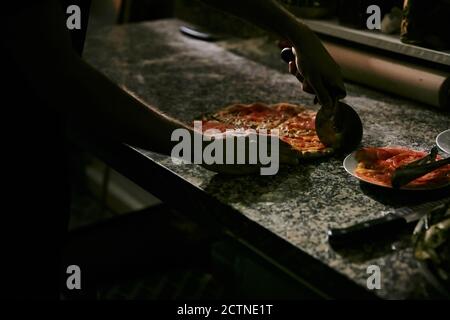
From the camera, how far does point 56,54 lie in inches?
49.8

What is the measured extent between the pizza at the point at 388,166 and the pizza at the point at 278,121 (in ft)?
0.40

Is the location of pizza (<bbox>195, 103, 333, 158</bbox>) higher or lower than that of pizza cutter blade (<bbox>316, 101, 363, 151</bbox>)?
lower

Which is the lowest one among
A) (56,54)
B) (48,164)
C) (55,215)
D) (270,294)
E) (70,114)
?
(270,294)

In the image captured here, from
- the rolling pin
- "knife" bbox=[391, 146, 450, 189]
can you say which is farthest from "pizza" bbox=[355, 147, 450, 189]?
the rolling pin

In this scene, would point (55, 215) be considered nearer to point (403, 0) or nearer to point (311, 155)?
point (311, 155)

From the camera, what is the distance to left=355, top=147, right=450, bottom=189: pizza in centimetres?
147

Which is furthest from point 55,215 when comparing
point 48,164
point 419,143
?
point 419,143

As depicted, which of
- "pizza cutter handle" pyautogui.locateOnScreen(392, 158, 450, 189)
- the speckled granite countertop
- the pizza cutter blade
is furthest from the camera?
the pizza cutter blade

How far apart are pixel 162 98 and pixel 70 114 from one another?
815mm

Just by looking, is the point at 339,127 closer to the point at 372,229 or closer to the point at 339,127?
the point at 339,127

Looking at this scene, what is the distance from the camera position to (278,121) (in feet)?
6.30

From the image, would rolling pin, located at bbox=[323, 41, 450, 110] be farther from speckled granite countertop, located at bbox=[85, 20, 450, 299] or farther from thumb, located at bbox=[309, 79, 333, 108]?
thumb, located at bbox=[309, 79, 333, 108]

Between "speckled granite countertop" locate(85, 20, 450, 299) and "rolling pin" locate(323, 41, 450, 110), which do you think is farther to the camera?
"rolling pin" locate(323, 41, 450, 110)

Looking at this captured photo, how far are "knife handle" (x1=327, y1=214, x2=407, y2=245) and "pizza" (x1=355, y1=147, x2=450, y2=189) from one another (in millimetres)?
181
